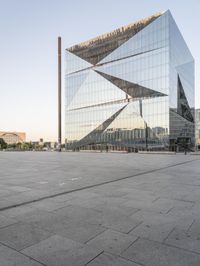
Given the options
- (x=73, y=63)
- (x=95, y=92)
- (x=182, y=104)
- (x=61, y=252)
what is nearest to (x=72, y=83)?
(x=73, y=63)

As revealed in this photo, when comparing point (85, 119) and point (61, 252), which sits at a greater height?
point (85, 119)

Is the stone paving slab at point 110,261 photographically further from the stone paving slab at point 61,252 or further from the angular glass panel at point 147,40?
the angular glass panel at point 147,40

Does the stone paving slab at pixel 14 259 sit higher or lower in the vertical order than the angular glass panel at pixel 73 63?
lower

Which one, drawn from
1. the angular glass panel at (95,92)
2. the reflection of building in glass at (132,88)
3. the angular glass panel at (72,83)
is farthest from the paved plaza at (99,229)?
the angular glass panel at (72,83)

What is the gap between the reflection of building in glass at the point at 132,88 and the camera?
54.3 meters

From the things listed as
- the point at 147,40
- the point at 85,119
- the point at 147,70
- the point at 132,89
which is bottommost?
the point at 85,119

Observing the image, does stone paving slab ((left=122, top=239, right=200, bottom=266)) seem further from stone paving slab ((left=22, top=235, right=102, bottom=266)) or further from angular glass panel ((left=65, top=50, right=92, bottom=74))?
angular glass panel ((left=65, top=50, right=92, bottom=74))

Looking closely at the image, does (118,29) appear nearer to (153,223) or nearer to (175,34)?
(175,34)

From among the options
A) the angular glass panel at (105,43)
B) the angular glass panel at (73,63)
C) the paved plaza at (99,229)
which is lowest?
the paved plaza at (99,229)

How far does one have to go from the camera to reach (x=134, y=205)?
583 cm

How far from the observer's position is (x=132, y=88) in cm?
6078

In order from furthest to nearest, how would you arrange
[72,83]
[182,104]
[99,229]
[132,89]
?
[72,83] < [182,104] < [132,89] < [99,229]

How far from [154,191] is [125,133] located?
53770 mm

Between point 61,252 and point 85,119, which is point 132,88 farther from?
point 61,252
